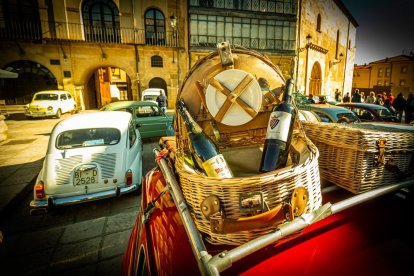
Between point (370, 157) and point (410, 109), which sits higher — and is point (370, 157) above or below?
above

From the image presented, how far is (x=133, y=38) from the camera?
719 inches

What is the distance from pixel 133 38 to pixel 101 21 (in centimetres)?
313

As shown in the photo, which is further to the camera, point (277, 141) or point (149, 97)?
point (149, 97)

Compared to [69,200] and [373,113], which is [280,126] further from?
[373,113]

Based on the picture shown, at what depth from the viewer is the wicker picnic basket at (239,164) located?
0.87m

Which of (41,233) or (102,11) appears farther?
(102,11)

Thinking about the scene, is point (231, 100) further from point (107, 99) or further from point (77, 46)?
point (107, 99)

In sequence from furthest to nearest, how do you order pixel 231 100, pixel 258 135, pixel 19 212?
pixel 19 212
pixel 258 135
pixel 231 100

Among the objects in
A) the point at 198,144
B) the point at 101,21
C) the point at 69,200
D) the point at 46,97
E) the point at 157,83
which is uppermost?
the point at 101,21

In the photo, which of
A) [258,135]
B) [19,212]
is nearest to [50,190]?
[19,212]

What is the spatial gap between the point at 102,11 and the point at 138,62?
5.19 m

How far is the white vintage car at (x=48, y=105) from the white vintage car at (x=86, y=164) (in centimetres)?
1211

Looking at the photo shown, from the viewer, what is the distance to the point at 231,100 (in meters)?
1.47

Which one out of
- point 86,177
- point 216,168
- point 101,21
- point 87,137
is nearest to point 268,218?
point 216,168
